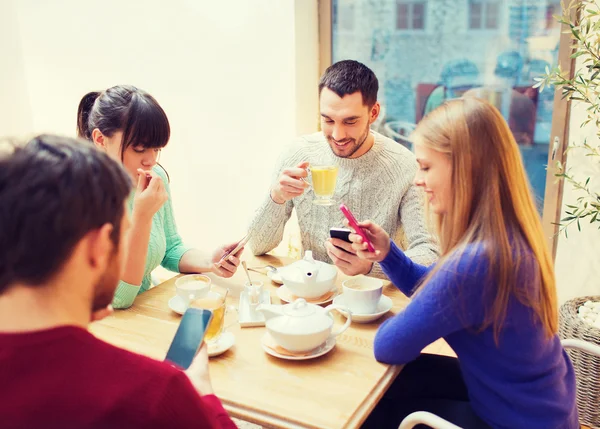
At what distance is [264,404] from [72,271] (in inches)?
19.6

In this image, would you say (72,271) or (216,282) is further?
(216,282)

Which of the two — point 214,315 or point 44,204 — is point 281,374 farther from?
point 44,204

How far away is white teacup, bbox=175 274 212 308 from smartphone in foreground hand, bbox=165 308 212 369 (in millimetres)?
393

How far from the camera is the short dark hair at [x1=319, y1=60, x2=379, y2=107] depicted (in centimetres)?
205

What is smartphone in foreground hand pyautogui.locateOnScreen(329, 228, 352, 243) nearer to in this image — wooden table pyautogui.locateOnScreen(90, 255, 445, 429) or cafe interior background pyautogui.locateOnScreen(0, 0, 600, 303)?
wooden table pyautogui.locateOnScreen(90, 255, 445, 429)

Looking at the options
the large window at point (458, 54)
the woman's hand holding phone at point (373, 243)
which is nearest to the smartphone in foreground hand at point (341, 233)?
the woman's hand holding phone at point (373, 243)

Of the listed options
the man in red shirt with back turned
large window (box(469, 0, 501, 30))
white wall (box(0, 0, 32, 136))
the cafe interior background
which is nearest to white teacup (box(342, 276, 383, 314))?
the man in red shirt with back turned

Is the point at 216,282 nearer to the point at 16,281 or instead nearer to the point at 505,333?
the point at 505,333

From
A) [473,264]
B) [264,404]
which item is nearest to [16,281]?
[264,404]

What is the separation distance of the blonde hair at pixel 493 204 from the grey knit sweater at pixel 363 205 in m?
0.72

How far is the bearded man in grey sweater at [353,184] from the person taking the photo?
2.04 metres

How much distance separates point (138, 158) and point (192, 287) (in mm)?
455

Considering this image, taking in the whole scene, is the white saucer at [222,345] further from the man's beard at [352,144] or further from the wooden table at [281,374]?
the man's beard at [352,144]

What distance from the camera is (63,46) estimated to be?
11.3ft
